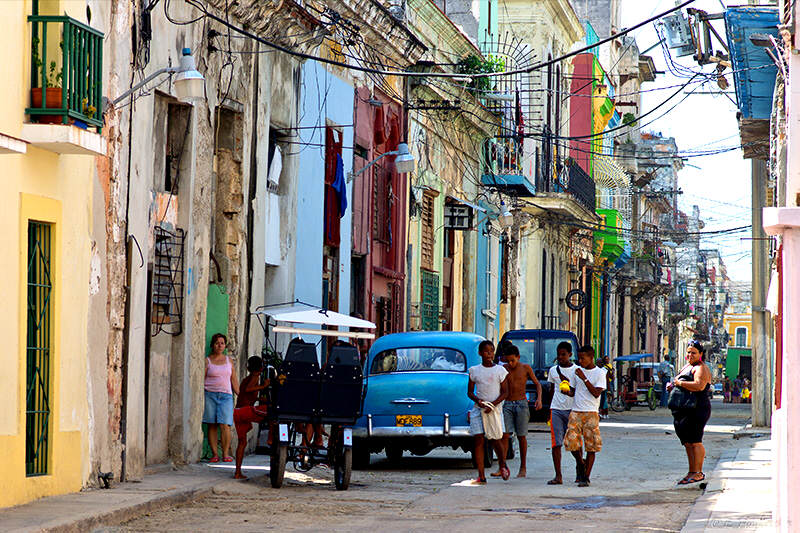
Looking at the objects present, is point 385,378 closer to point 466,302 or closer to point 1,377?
point 1,377

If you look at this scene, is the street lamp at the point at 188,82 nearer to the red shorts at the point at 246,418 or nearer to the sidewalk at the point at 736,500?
the red shorts at the point at 246,418

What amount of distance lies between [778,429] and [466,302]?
2648 cm

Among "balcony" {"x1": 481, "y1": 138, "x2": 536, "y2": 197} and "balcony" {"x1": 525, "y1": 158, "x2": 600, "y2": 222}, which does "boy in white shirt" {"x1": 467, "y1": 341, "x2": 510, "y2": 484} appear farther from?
"balcony" {"x1": 525, "y1": 158, "x2": 600, "y2": 222}

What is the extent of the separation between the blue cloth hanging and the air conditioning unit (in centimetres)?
578

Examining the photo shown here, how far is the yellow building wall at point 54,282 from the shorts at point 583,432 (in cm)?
534

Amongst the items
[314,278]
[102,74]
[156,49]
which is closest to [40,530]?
[102,74]

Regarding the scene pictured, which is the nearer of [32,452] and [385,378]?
[32,452]

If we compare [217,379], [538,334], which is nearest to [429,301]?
[538,334]

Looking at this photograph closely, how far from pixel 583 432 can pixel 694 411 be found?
1.25m

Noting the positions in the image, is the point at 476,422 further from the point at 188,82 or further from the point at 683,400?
the point at 188,82

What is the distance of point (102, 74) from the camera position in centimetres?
1420

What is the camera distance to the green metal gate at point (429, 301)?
31.2 metres

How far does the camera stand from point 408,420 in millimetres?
17547

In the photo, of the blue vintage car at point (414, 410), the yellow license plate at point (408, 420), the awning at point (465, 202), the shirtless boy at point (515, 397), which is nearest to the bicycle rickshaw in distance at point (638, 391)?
the awning at point (465, 202)
